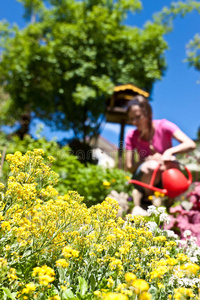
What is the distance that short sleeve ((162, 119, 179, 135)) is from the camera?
3.05 m

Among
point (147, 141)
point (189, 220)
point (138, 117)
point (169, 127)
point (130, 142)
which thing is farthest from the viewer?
point (130, 142)

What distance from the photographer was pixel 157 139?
10.5 feet

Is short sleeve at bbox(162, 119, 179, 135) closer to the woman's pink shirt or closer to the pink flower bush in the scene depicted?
the woman's pink shirt

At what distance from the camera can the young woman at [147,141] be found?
3063 mm

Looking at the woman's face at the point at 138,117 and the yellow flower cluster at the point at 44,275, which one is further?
the woman's face at the point at 138,117

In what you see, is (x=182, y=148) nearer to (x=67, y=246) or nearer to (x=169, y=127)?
(x=169, y=127)

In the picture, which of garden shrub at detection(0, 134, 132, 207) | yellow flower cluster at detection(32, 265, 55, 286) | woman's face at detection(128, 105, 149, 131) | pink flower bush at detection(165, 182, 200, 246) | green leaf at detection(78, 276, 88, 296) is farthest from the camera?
garden shrub at detection(0, 134, 132, 207)

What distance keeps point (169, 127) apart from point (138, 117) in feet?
1.27

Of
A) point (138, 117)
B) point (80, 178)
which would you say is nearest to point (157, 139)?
point (138, 117)

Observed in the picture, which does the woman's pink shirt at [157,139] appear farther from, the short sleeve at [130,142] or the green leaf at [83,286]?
the green leaf at [83,286]

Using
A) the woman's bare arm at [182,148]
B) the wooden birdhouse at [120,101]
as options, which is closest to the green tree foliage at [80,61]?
the wooden birdhouse at [120,101]

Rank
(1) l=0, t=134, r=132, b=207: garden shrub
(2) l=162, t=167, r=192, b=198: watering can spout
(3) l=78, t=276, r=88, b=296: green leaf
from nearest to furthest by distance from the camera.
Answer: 1. (3) l=78, t=276, r=88, b=296: green leaf
2. (2) l=162, t=167, r=192, b=198: watering can spout
3. (1) l=0, t=134, r=132, b=207: garden shrub

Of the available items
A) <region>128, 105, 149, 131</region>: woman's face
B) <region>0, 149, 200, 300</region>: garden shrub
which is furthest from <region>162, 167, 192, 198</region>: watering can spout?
<region>0, 149, 200, 300</region>: garden shrub

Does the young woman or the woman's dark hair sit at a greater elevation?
the woman's dark hair
